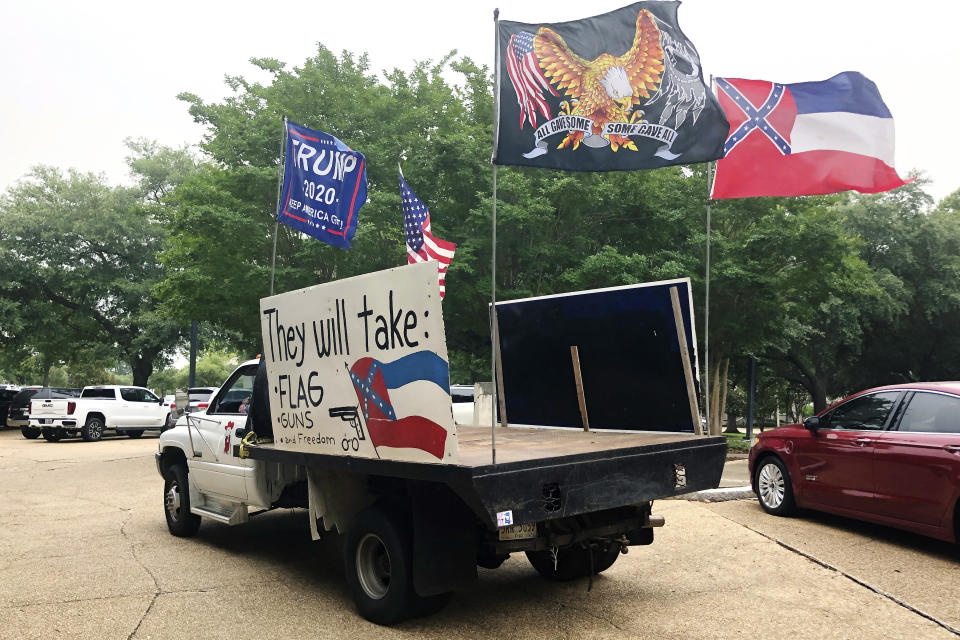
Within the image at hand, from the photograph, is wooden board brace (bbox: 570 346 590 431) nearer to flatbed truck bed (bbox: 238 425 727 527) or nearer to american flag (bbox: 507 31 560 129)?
flatbed truck bed (bbox: 238 425 727 527)

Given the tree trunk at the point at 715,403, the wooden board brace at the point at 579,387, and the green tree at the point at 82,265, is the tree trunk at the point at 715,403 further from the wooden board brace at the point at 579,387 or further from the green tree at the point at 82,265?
the green tree at the point at 82,265

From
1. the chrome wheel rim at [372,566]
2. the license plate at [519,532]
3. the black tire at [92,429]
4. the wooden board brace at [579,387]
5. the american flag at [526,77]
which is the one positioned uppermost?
the american flag at [526,77]

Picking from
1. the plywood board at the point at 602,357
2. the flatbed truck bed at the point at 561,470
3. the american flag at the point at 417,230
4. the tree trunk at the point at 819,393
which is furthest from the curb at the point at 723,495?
the tree trunk at the point at 819,393

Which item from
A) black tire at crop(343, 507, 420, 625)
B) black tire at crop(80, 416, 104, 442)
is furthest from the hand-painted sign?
black tire at crop(80, 416, 104, 442)

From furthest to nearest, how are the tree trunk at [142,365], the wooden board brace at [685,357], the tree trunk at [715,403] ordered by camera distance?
the tree trunk at [142,365]
the tree trunk at [715,403]
the wooden board brace at [685,357]

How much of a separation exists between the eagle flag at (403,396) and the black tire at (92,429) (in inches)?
873

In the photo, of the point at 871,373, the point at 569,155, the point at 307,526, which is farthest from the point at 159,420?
the point at 871,373

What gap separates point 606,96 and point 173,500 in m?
6.25

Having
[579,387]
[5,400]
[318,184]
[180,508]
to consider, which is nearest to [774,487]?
[579,387]

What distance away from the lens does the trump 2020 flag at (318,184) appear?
355 inches

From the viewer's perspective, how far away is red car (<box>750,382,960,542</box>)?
6895 mm

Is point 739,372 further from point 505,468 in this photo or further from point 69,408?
point 505,468

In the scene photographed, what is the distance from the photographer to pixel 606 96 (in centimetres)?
616

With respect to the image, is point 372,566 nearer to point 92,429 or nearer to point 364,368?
point 364,368
